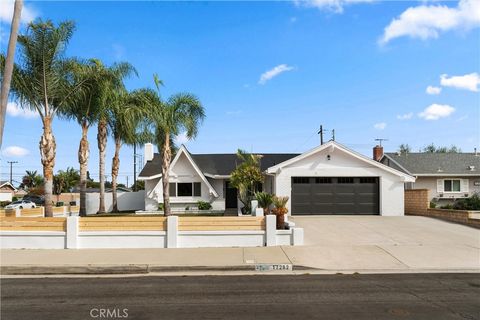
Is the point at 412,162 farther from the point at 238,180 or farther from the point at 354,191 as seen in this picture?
the point at 238,180

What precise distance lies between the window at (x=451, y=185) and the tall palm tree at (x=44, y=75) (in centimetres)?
2593

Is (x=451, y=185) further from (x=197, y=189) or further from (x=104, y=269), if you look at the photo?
(x=104, y=269)

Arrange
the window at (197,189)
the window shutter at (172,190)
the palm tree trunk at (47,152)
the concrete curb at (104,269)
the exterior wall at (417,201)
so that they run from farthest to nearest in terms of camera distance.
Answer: the window at (197,189), the window shutter at (172,190), the exterior wall at (417,201), the palm tree trunk at (47,152), the concrete curb at (104,269)

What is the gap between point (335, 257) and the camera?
37.8 ft

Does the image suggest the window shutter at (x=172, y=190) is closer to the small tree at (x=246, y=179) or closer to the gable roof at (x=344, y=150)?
the small tree at (x=246, y=179)

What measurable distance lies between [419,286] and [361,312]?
2518 millimetres

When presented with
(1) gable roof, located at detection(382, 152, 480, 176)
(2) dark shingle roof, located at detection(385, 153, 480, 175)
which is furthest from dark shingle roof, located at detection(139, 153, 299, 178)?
(2) dark shingle roof, located at detection(385, 153, 480, 175)

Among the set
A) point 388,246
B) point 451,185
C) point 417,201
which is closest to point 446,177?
point 451,185

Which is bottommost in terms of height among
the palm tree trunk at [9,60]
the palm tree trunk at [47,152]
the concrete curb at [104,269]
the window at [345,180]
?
the concrete curb at [104,269]

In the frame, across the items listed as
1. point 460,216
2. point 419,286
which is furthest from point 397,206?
point 419,286

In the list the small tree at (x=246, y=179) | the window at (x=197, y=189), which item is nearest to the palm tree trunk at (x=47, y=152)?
the small tree at (x=246, y=179)

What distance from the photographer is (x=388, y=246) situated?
13195mm

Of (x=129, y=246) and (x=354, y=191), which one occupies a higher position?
(x=354, y=191)

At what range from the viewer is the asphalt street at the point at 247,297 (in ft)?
21.7
